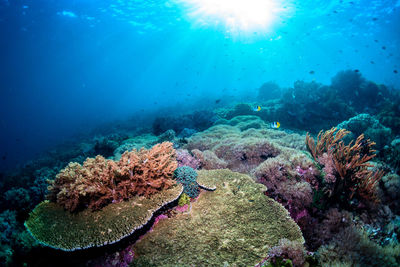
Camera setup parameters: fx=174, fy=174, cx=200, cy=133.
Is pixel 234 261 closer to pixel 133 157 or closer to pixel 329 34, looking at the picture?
pixel 133 157

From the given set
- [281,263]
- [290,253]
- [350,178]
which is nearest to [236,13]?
[350,178]

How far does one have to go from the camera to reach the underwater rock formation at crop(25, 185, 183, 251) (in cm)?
246

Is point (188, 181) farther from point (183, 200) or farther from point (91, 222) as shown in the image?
point (91, 222)

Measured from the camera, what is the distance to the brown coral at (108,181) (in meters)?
2.98

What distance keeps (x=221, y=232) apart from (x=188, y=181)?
1269 mm

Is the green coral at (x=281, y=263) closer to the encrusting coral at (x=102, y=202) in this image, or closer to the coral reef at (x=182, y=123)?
the encrusting coral at (x=102, y=202)

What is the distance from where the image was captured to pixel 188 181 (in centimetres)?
388

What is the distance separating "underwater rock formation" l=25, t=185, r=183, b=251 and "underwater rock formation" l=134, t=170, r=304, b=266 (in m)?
0.45

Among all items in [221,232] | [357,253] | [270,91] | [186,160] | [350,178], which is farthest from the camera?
[270,91]

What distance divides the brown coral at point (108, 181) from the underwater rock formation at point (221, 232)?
0.76 m

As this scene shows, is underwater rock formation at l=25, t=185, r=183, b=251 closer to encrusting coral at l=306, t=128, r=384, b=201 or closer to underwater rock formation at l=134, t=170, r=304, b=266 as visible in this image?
underwater rock formation at l=134, t=170, r=304, b=266

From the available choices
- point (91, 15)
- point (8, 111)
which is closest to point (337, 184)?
point (91, 15)

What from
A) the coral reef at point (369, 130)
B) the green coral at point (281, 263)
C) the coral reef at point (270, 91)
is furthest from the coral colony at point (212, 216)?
the coral reef at point (270, 91)

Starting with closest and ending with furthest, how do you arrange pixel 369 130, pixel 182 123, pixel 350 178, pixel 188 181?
pixel 188 181 < pixel 350 178 < pixel 369 130 < pixel 182 123
